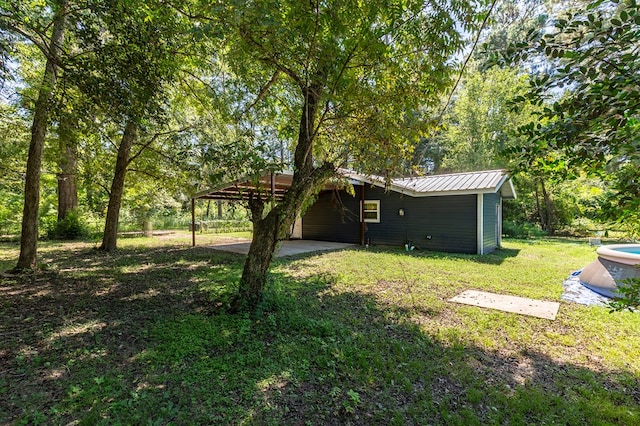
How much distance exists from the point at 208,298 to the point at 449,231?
7.78m

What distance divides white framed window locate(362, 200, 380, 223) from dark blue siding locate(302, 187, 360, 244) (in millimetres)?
301

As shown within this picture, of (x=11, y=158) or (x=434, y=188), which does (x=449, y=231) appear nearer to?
(x=434, y=188)

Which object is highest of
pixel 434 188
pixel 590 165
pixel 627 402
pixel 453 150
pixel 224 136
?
pixel 453 150

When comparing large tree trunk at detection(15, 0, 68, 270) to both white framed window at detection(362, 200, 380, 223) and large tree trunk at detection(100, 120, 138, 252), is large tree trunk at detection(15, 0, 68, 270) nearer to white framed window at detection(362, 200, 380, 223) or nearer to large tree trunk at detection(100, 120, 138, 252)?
large tree trunk at detection(100, 120, 138, 252)

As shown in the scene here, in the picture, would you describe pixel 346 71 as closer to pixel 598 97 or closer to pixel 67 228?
pixel 598 97

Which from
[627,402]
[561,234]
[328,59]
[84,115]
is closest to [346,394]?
[627,402]

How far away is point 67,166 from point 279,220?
34.2ft

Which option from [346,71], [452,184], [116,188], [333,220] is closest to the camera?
[346,71]

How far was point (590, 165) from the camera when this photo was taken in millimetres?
1688

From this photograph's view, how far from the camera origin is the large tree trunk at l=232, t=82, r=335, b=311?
3941 millimetres

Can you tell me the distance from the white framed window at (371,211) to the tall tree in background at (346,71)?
22.4 feet

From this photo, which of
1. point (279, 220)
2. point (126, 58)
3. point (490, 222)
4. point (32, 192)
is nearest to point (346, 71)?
point (279, 220)

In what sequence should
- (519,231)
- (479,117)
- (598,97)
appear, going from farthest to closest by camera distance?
(479,117) < (519,231) < (598,97)

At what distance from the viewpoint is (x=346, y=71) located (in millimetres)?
→ 3568
